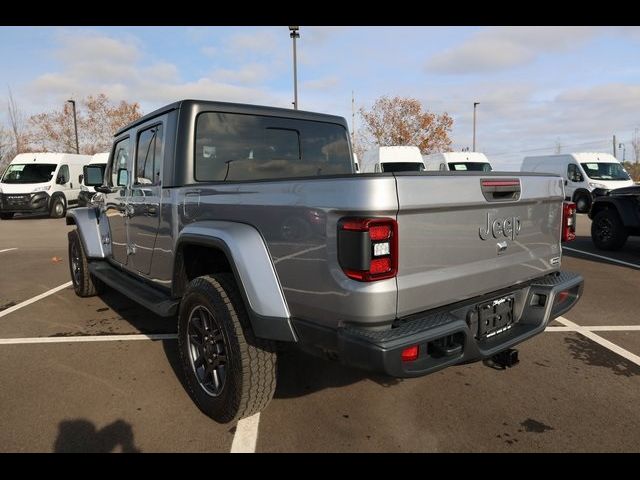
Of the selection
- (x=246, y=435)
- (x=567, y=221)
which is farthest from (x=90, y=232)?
(x=567, y=221)

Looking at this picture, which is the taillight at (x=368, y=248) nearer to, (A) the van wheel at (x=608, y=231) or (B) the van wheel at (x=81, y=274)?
(B) the van wheel at (x=81, y=274)

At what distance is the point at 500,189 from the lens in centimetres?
256

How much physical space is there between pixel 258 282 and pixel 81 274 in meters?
4.09

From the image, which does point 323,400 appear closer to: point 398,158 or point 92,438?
point 92,438

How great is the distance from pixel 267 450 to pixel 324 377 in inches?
38.7

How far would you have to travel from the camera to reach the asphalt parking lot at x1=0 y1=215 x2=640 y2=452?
2617mm

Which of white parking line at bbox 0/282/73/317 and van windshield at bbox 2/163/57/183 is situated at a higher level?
van windshield at bbox 2/163/57/183

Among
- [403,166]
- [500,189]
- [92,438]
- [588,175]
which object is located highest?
[403,166]

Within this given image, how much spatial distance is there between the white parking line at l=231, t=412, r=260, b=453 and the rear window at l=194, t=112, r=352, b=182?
170 cm

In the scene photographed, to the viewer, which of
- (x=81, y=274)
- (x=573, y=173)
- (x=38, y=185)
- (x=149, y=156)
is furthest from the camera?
(x=573, y=173)

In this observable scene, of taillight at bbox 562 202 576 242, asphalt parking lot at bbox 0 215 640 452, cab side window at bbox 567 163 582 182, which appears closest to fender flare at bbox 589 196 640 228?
asphalt parking lot at bbox 0 215 640 452

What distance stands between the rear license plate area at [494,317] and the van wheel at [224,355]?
118cm

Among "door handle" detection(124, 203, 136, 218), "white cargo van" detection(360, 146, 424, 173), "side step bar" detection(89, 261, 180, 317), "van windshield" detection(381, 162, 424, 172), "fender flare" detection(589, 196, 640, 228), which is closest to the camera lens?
"side step bar" detection(89, 261, 180, 317)

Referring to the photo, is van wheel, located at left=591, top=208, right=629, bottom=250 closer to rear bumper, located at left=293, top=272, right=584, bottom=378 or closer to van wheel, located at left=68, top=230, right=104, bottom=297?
rear bumper, located at left=293, top=272, right=584, bottom=378
